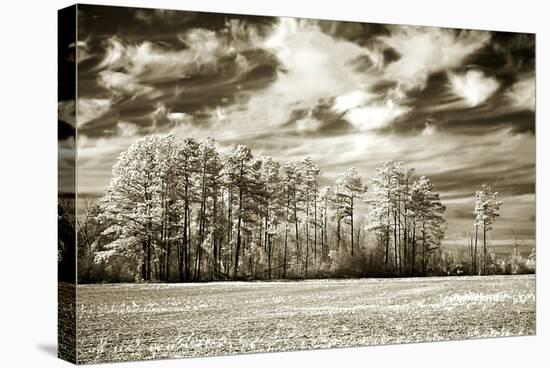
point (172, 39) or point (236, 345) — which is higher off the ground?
point (172, 39)

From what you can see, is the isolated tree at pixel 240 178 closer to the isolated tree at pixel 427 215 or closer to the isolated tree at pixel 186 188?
the isolated tree at pixel 186 188

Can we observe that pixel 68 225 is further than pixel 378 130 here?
No

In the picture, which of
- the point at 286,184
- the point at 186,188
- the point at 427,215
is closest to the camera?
the point at 186,188

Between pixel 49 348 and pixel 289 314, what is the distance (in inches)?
125

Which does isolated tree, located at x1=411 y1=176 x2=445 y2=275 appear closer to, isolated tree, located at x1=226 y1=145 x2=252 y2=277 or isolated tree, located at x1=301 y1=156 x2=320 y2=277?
isolated tree, located at x1=301 y1=156 x2=320 y2=277

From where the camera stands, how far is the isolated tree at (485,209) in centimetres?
1789

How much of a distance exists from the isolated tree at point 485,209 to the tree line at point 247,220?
0.04m

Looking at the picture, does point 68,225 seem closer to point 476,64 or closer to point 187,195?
point 187,195

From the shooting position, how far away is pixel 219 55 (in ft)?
52.7

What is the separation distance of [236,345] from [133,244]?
6.21 ft

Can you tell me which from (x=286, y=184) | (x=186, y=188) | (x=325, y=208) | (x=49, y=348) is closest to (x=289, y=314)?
(x=325, y=208)

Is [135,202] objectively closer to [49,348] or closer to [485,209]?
[49,348]

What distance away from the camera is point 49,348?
16.4m

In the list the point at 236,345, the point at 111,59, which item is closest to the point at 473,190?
the point at 236,345
